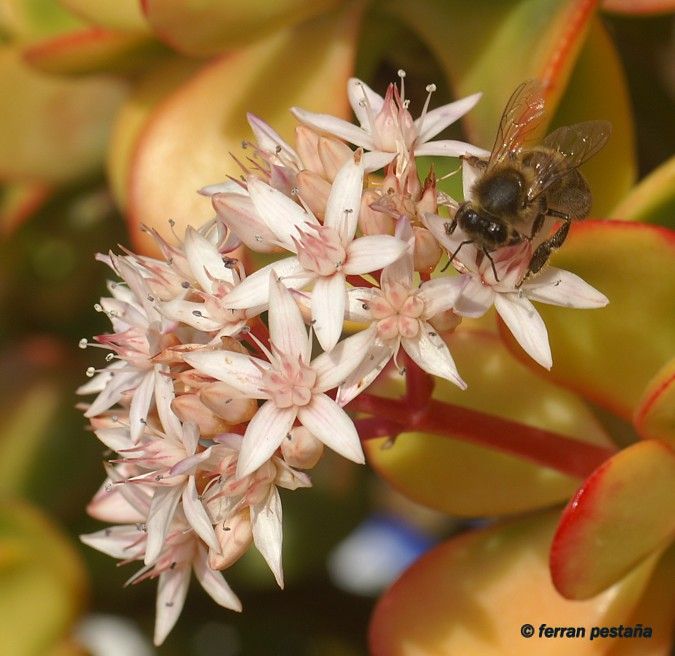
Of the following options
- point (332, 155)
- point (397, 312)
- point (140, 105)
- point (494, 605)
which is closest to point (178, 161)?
point (140, 105)

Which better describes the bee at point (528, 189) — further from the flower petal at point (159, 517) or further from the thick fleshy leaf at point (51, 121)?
the thick fleshy leaf at point (51, 121)

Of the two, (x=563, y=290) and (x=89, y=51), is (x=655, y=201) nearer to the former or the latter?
(x=563, y=290)

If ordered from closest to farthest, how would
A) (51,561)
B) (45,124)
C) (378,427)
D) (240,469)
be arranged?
(240,469) → (378,427) → (51,561) → (45,124)

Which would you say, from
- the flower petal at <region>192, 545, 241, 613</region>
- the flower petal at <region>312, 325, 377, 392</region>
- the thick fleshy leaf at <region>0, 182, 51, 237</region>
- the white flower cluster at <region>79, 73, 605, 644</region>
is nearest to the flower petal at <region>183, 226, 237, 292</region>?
the white flower cluster at <region>79, 73, 605, 644</region>

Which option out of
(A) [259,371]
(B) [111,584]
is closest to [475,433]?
(A) [259,371]

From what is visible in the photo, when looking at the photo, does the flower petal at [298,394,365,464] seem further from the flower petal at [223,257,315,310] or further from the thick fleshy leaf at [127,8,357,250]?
the thick fleshy leaf at [127,8,357,250]

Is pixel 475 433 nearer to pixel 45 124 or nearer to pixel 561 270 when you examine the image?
pixel 561 270
